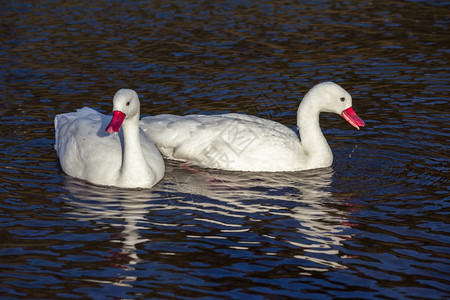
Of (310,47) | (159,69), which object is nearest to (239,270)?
(159,69)

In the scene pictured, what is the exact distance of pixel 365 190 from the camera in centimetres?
998

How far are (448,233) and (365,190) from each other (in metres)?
1.62

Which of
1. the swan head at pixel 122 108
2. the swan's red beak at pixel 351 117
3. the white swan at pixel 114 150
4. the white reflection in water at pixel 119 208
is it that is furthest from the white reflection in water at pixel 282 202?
the swan head at pixel 122 108

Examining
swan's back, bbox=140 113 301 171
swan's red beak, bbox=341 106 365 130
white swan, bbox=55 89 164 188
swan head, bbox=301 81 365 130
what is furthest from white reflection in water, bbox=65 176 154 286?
swan's red beak, bbox=341 106 365 130

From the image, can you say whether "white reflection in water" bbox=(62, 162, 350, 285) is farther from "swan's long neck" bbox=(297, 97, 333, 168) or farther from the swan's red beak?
the swan's red beak

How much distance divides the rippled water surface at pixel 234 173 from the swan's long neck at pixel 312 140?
0.75 feet

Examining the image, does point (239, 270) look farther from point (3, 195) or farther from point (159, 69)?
point (159, 69)

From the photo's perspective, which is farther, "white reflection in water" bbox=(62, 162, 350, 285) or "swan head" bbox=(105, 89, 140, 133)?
"swan head" bbox=(105, 89, 140, 133)

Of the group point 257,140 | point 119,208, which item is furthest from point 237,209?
point 257,140

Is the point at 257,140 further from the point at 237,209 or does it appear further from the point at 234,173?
the point at 237,209

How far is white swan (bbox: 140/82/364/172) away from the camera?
10930 mm

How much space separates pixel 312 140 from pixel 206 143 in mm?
1484

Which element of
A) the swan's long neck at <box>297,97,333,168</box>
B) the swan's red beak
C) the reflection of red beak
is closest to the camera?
the reflection of red beak

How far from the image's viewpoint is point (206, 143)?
438 inches
